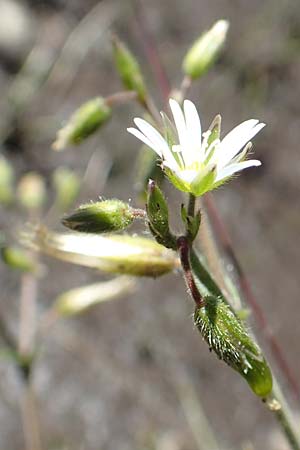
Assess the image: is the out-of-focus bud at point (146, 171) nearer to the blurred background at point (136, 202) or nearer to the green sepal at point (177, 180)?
the green sepal at point (177, 180)

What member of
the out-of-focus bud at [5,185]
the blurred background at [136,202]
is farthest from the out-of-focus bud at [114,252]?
the blurred background at [136,202]

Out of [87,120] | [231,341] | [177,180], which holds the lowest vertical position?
[231,341]

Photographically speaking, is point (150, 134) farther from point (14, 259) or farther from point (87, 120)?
point (14, 259)

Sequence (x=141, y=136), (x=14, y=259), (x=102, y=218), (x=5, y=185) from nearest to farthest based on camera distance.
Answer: (x=141, y=136), (x=102, y=218), (x=14, y=259), (x=5, y=185)

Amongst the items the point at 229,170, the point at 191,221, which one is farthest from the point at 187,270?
the point at 229,170

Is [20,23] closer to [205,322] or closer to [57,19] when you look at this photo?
[57,19]

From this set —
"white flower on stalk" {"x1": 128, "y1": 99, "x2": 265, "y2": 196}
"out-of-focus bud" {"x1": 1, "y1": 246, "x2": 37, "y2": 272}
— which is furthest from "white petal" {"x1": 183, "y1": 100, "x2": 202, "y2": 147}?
"out-of-focus bud" {"x1": 1, "y1": 246, "x2": 37, "y2": 272}
